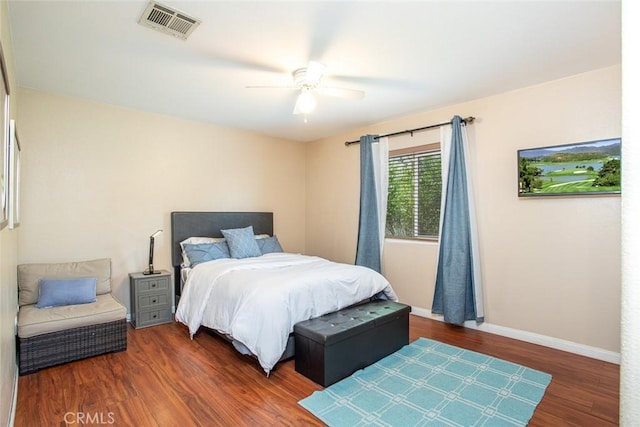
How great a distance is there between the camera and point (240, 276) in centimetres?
316

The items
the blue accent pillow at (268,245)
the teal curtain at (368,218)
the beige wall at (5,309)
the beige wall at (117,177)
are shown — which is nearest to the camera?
the beige wall at (5,309)

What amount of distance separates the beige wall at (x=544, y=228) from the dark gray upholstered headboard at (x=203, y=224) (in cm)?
239

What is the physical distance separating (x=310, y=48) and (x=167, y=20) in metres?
0.98

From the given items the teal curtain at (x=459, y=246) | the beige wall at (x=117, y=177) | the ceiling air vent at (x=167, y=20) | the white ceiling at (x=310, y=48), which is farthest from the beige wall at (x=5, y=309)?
the teal curtain at (x=459, y=246)

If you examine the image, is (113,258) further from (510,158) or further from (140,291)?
(510,158)

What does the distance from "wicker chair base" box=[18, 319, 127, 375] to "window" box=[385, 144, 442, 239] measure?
11.0 ft

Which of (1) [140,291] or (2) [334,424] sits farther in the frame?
(1) [140,291]

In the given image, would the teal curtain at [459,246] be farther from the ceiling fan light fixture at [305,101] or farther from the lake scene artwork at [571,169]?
the ceiling fan light fixture at [305,101]

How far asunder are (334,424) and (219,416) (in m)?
0.75

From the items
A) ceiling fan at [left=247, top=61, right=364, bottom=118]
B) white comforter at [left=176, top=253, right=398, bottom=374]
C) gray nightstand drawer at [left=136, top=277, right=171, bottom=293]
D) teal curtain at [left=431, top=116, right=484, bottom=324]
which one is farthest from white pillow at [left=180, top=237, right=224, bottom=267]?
teal curtain at [left=431, top=116, right=484, bottom=324]

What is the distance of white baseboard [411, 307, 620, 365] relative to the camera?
290 centimetres

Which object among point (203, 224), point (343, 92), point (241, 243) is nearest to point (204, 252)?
point (241, 243)

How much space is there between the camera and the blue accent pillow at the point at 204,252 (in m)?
3.96

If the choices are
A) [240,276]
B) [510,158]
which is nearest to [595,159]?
[510,158]
